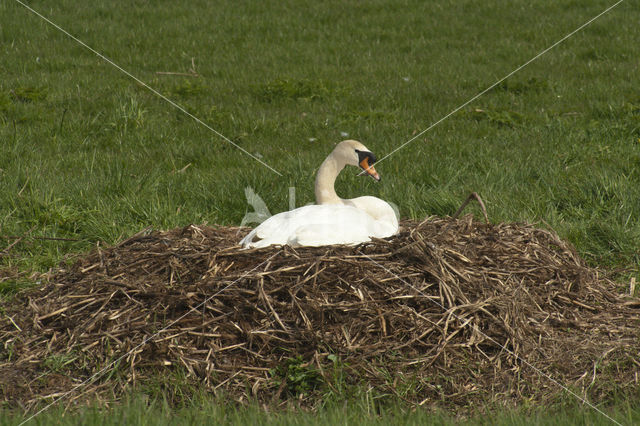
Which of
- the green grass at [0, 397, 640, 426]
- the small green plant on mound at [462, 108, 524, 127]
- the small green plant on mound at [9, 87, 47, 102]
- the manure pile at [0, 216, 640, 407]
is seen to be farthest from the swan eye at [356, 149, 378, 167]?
the small green plant on mound at [9, 87, 47, 102]

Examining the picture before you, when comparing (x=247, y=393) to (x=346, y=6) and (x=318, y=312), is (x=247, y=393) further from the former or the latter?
(x=346, y=6)

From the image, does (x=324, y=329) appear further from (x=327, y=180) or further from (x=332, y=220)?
(x=327, y=180)

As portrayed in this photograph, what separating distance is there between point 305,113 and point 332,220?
565 centimetres

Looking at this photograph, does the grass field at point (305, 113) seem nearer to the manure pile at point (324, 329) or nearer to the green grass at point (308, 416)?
the manure pile at point (324, 329)

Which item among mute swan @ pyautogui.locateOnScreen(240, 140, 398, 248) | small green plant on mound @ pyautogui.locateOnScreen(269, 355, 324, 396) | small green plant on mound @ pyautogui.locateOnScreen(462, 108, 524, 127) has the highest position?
mute swan @ pyautogui.locateOnScreen(240, 140, 398, 248)

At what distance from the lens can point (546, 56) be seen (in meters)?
13.3

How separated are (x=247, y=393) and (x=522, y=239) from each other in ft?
8.15

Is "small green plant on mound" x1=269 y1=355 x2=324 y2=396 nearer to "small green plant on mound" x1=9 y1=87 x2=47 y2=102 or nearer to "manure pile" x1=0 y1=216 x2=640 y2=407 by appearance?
"manure pile" x1=0 y1=216 x2=640 y2=407

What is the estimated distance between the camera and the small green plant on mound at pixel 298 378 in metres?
4.25

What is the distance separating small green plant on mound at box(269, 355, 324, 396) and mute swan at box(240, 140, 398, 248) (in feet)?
3.06

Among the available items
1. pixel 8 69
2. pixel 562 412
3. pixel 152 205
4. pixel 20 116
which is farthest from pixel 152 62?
pixel 562 412

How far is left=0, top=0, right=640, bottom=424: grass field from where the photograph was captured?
284 inches

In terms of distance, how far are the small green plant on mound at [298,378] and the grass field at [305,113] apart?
101 inches

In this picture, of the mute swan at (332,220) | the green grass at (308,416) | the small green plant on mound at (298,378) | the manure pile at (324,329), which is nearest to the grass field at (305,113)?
the manure pile at (324,329)
